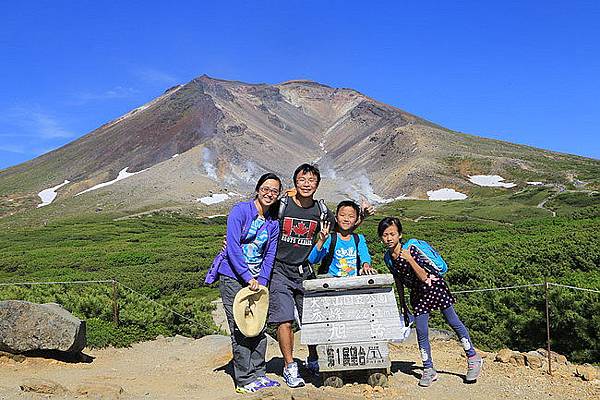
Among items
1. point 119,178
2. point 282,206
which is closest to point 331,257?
point 282,206

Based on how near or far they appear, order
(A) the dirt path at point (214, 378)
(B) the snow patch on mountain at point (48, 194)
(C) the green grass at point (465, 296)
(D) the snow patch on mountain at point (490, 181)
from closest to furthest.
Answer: (A) the dirt path at point (214, 378) → (C) the green grass at point (465, 296) → (D) the snow patch on mountain at point (490, 181) → (B) the snow patch on mountain at point (48, 194)

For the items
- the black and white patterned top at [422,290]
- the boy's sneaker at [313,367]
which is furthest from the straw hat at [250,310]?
the black and white patterned top at [422,290]

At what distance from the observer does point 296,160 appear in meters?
103

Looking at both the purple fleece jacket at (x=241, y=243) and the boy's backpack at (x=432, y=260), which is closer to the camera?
the purple fleece jacket at (x=241, y=243)

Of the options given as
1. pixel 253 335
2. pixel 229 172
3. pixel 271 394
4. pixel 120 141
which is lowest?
pixel 271 394

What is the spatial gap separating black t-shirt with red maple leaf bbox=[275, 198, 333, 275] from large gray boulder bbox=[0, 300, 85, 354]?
9.81 ft

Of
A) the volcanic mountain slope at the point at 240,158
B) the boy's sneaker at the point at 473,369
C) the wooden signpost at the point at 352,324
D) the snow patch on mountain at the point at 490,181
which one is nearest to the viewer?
the wooden signpost at the point at 352,324

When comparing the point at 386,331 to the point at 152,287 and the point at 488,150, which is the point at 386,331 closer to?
the point at 152,287

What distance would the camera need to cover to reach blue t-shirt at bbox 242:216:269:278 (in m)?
5.31

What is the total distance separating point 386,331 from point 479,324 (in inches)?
126

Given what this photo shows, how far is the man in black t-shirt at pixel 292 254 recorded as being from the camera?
5293mm

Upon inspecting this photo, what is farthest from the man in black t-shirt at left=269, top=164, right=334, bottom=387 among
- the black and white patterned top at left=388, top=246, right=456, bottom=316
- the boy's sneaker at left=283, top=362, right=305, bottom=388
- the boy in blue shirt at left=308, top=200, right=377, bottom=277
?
the black and white patterned top at left=388, top=246, right=456, bottom=316

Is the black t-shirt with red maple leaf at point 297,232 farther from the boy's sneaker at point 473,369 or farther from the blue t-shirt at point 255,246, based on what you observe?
the boy's sneaker at point 473,369

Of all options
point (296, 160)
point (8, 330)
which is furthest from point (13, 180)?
point (8, 330)
